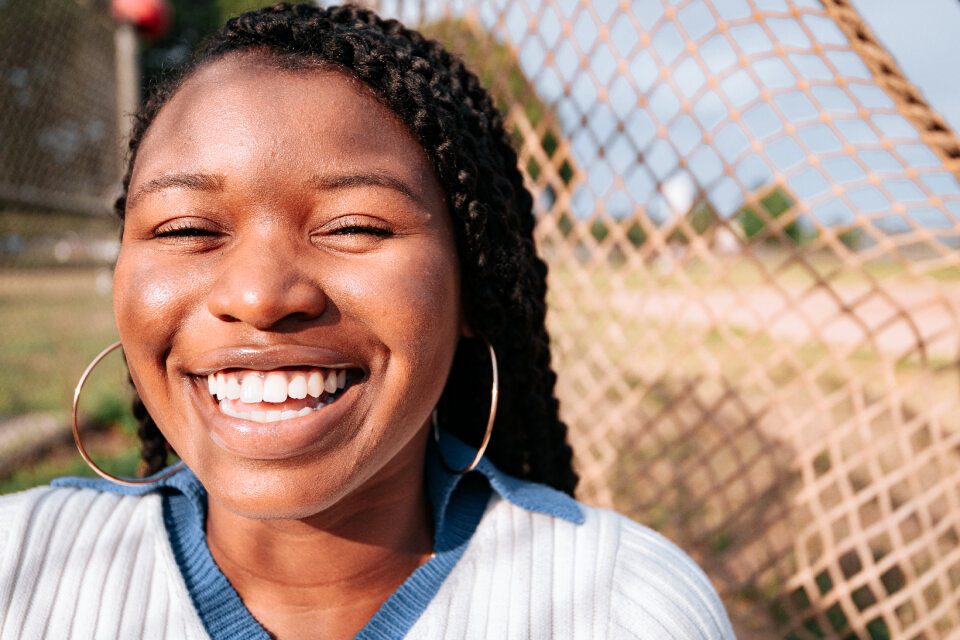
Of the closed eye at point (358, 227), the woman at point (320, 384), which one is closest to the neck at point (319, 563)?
the woman at point (320, 384)

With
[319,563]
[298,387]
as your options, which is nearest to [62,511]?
[319,563]

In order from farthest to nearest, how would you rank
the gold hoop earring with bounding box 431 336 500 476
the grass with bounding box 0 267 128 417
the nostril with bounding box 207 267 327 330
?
the grass with bounding box 0 267 128 417, the gold hoop earring with bounding box 431 336 500 476, the nostril with bounding box 207 267 327 330

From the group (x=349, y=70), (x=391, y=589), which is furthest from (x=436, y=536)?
(x=349, y=70)

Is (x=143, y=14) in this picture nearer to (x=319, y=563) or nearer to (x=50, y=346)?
(x=50, y=346)

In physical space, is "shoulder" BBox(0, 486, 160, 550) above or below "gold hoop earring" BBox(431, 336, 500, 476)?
below

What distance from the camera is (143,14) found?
195 inches

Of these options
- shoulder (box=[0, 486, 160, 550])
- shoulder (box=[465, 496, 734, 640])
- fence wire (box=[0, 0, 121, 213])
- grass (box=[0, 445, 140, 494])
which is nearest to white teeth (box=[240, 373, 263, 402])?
shoulder (box=[0, 486, 160, 550])

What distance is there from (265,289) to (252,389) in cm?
19

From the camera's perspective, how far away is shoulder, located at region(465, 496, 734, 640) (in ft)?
4.55

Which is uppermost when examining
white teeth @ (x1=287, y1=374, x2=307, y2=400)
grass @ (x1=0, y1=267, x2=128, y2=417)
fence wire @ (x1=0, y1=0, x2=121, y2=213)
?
white teeth @ (x1=287, y1=374, x2=307, y2=400)

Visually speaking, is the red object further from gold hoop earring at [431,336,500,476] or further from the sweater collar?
gold hoop earring at [431,336,500,476]

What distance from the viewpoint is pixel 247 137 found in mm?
1226

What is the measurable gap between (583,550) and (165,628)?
813 millimetres

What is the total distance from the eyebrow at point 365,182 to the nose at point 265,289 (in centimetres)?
13
